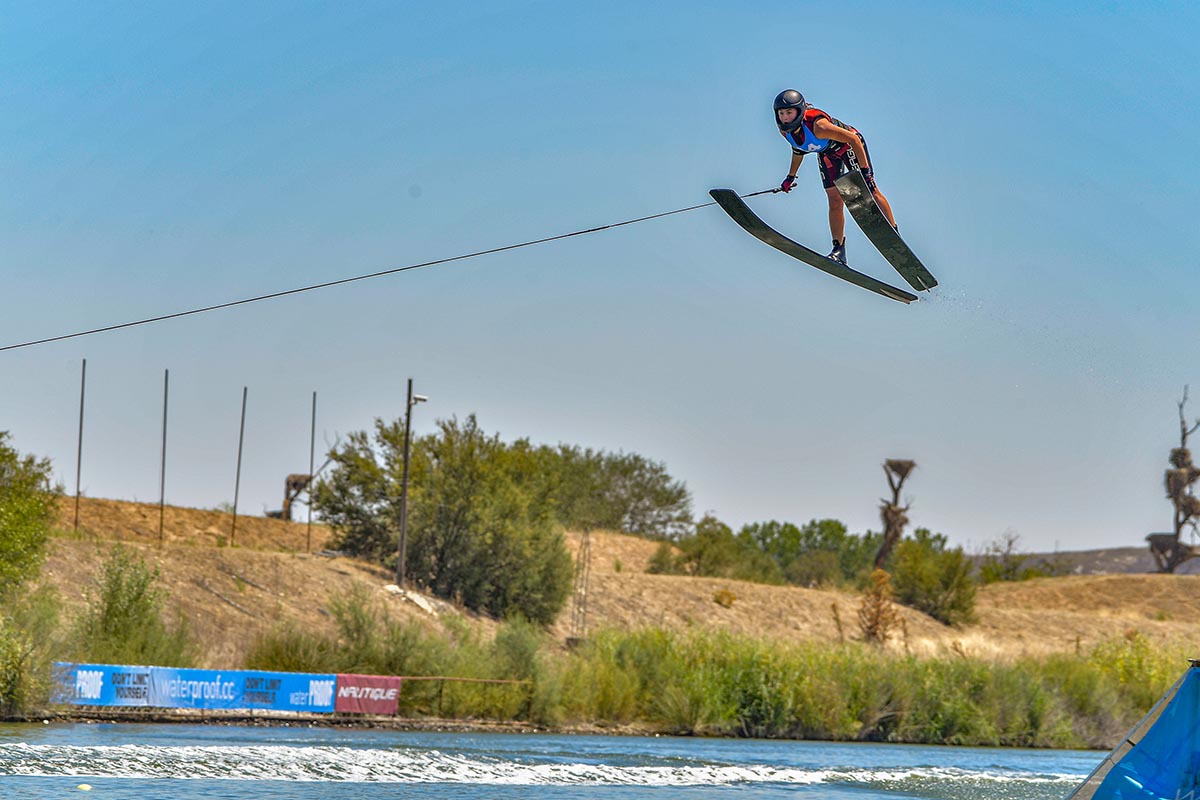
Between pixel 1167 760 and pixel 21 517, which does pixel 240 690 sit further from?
pixel 1167 760

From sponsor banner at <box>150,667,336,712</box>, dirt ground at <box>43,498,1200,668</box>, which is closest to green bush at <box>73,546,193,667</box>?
dirt ground at <box>43,498,1200,668</box>

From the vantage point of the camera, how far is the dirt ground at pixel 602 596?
40625 mm

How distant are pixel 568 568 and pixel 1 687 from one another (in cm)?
2611

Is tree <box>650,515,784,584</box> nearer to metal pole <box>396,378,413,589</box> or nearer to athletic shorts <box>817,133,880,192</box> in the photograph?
metal pole <box>396,378,413,589</box>

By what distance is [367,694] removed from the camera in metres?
34.0

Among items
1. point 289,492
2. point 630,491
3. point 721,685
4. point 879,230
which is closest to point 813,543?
point 630,491

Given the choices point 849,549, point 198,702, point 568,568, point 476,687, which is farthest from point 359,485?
point 849,549

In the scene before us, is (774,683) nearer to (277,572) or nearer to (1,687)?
(277,572)

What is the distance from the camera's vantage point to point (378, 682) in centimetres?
3425

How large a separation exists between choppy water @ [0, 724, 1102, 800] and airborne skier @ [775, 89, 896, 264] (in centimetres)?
1131

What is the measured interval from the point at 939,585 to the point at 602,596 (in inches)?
699

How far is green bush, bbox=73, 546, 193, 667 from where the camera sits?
3184 centimetres

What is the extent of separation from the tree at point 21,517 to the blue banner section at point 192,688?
4892 millimetres

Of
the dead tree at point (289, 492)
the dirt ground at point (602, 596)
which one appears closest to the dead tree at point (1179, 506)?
the dirt ground at point (602, 596)
